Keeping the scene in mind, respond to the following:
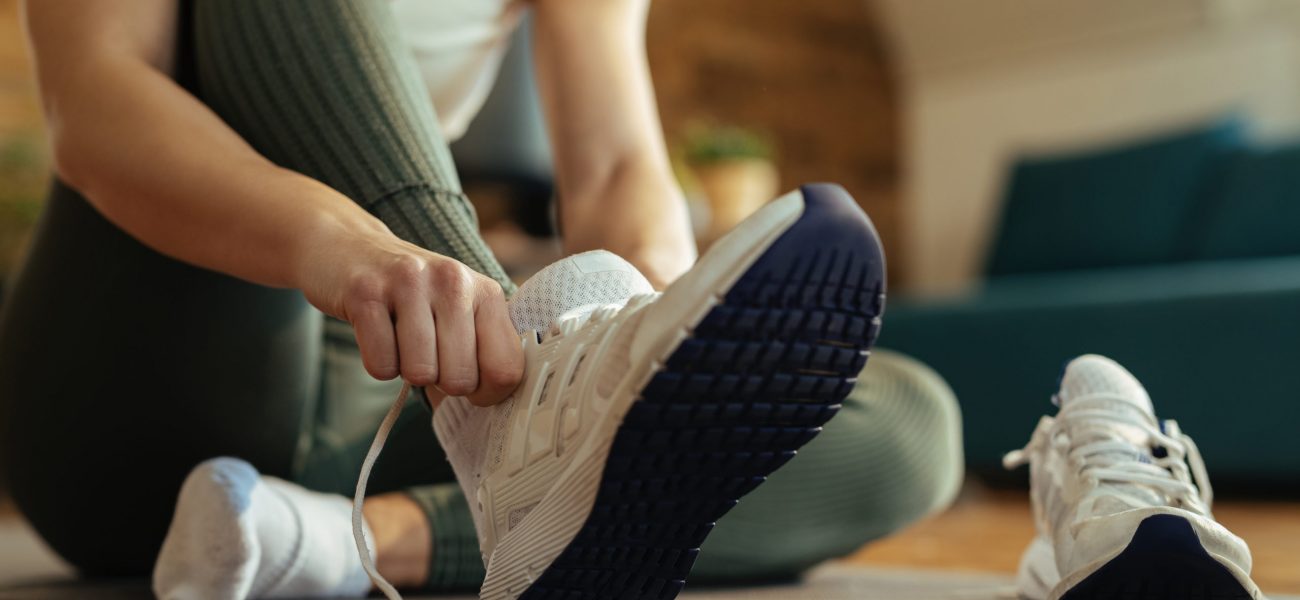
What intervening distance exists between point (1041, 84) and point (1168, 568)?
117 inches

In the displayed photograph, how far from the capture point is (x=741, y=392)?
0.42 meters

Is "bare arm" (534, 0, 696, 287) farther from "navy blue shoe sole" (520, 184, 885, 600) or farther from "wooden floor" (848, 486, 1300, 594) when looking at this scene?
"wooden floor" (848, 486, 1300, 594)

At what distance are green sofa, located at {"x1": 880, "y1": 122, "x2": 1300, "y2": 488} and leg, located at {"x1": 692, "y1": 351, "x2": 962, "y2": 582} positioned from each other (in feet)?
3.85

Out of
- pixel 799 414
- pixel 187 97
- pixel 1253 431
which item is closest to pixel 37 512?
Answer: pixel 187 97

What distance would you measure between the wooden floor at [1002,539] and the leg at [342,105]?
685 mm

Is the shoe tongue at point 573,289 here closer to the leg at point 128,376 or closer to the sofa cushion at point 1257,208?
the leg at point 128,376

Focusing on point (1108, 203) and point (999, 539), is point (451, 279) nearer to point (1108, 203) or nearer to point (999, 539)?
point (999, 539)

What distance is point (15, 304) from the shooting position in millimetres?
791

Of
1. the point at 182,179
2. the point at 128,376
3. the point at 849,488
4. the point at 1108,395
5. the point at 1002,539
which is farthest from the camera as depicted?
the point at 1002,539

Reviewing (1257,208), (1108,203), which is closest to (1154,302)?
(1257,208)

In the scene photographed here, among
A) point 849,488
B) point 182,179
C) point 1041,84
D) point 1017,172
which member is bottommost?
point 1017,172

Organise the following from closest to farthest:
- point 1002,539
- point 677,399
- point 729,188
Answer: point 677,399, point 1002,539, point 729,188

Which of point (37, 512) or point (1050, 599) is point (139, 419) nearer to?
point (37, 512)

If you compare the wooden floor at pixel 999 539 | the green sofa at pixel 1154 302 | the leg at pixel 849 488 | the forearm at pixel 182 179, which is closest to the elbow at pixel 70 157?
the forearm at pixel 182 179
